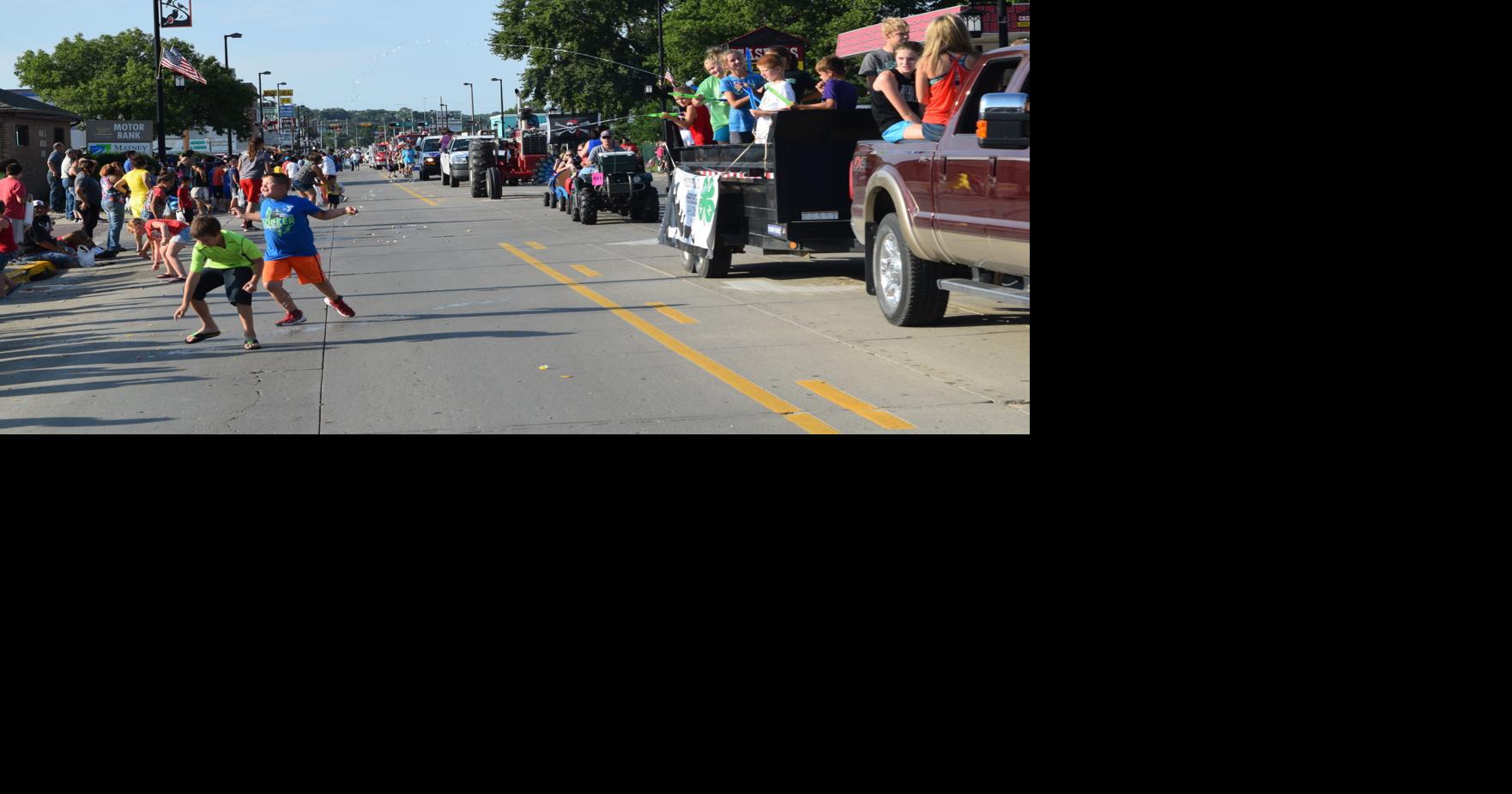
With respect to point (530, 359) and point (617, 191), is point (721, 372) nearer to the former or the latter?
point (530, 359)

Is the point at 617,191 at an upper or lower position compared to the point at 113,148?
lower

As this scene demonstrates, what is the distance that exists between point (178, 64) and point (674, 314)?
18679mm

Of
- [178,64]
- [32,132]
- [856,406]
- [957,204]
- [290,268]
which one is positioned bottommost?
[856,406]

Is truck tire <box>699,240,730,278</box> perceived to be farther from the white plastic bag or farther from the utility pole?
the utility pole

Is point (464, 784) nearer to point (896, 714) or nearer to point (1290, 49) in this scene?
point (896, 714)

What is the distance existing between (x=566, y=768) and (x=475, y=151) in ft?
121

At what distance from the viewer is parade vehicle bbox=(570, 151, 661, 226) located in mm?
25703

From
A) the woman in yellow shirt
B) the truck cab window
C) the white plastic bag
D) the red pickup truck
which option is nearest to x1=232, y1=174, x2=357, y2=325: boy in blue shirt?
the red pickup truck

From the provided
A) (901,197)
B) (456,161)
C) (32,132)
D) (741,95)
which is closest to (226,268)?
(901,197)

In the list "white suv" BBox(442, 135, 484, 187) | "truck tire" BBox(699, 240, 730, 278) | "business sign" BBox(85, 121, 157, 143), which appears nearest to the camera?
"truck tire" BBox(699, 240, 730, 278)

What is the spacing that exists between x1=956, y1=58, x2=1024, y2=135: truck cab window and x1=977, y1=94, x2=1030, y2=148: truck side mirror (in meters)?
1.22

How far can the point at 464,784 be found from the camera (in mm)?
3053

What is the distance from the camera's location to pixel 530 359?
1043 cm

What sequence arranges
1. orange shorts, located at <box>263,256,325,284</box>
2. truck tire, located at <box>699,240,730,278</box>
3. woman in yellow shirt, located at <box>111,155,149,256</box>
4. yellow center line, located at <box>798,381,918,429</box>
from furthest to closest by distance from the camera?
1. woman in yellow shirt, located at <box>111,155,149,256</box>
2. truck tire, located at <box>699,240,730,278</box>
3. orange shorts, located at <box>263,256,325,284</box>
4. yellow center line, located at <box>798,381,918,429</box>
